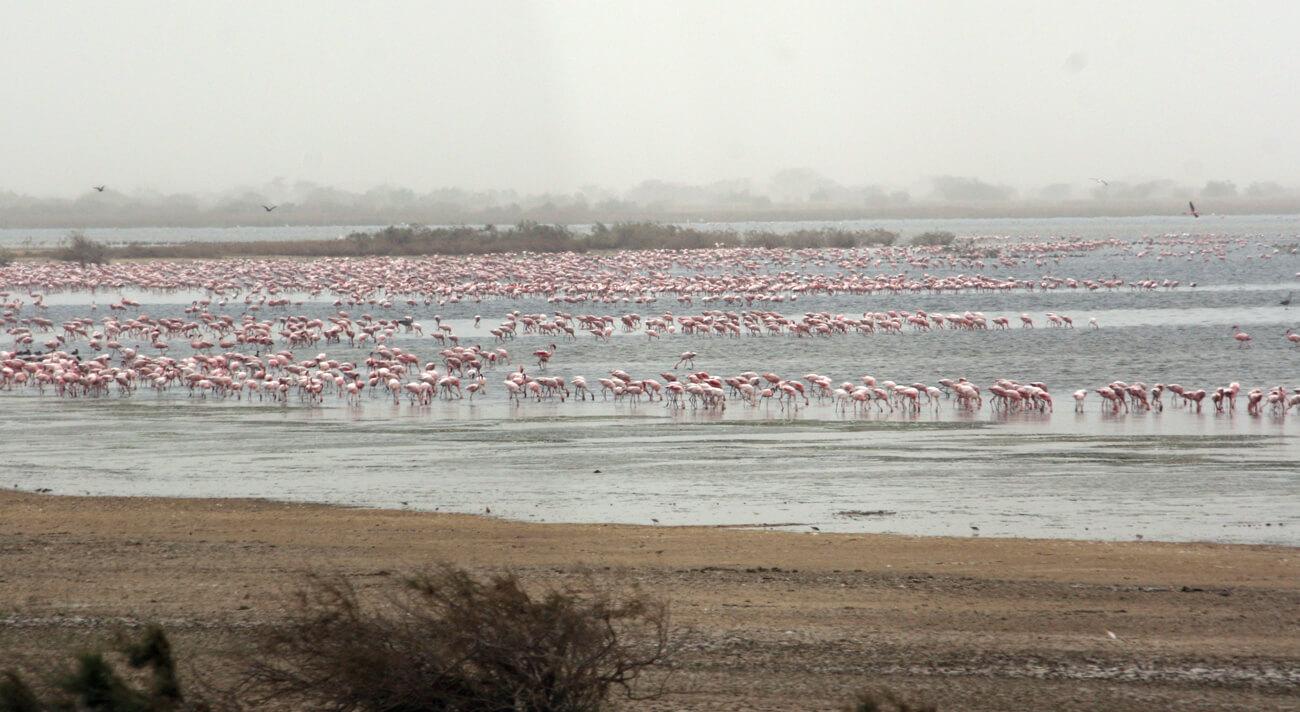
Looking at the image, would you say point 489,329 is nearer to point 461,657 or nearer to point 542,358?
point 542,358

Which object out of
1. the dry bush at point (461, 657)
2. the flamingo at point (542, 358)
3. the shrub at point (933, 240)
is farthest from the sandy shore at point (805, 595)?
the shrub at point (933, 240)

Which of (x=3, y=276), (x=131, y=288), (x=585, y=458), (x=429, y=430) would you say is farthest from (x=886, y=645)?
(x=3, y=276)

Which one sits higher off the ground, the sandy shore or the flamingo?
the sandy shore

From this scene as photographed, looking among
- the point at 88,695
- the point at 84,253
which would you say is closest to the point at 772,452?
the point at 88,695

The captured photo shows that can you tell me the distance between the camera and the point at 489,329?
39.4 meters

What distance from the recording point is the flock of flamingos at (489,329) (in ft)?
77.3

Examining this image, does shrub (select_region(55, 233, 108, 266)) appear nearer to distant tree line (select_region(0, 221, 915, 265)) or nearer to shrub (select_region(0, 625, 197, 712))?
distant tree line (select_region(0, 221, 915, 265))

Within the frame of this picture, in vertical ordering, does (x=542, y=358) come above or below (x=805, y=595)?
below

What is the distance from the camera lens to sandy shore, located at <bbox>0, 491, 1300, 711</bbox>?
7.48 metres

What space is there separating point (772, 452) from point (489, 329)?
22.5 metres

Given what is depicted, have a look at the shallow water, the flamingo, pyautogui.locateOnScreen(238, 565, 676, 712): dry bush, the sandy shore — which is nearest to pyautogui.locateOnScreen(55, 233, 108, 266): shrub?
the shallow water

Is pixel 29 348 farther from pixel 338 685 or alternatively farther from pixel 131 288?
pixel 338 685

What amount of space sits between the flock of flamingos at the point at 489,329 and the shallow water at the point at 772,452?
0.60m

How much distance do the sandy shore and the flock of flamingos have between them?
11.3 meters
